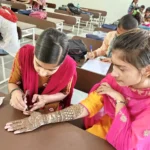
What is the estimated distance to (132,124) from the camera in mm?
767

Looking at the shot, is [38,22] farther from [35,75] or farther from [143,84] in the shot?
[143,84]

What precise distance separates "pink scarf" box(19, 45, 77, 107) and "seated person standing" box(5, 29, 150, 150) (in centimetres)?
21

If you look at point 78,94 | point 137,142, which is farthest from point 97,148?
point 78,94

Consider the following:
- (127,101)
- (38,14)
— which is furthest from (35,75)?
(38,14)

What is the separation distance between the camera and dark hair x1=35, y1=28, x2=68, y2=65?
801 mm

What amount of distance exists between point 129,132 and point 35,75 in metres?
0.55

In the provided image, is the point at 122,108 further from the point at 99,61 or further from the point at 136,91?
the point at 99,61

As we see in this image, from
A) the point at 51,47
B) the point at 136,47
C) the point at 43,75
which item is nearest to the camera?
the point at 136,47

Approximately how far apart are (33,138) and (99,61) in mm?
1153

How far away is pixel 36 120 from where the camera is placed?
0.78m

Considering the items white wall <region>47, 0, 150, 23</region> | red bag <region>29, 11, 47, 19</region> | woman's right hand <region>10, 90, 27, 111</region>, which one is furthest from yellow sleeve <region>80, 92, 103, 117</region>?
white wall <region>47, 0, 150, 23</region>

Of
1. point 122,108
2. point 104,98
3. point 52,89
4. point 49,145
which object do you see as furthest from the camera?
point 52,89

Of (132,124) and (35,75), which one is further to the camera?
(35,75)

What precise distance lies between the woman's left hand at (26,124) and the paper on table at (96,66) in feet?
2.59
